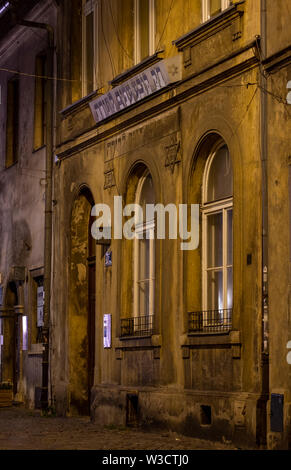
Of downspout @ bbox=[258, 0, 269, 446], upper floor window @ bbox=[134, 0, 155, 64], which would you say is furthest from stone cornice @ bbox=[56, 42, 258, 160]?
upper floor window @ bbox=[134, 0, 155, 64]

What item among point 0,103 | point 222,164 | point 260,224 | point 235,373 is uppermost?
point 0,103

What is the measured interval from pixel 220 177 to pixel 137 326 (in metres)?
3.45

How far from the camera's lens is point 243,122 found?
1420 centimetres

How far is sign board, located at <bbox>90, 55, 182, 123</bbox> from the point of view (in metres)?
16.2

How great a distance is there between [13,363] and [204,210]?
1039 centimetres

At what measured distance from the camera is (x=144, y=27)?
58.3 feet

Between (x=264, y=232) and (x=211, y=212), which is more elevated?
(x=211, y=212)

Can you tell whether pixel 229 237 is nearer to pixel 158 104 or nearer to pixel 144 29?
pixel 158 104

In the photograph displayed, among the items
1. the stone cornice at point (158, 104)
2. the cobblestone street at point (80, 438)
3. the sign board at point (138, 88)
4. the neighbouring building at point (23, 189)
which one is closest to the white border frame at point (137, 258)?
the stone cornice at point (158, 104)

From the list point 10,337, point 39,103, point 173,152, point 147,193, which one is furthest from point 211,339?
point 10,337
